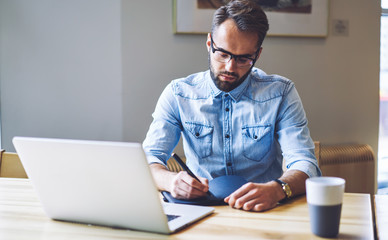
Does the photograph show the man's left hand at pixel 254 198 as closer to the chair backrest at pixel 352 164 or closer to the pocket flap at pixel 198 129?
the pocket flap at pixel 198 129

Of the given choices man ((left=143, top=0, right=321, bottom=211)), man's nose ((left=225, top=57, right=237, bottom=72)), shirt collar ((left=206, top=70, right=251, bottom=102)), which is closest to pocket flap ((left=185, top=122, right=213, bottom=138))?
man ((left=143, top=0, right=321, bottom=211))

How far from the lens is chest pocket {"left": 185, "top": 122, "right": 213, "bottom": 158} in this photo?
1564 millimetres

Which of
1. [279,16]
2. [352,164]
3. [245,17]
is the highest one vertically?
[279,16]

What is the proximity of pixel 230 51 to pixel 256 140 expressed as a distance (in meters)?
0.35

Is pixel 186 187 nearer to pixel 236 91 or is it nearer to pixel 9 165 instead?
pixel 236 91

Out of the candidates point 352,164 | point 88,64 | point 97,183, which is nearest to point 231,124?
point 97,183

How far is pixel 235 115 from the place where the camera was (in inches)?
61.5

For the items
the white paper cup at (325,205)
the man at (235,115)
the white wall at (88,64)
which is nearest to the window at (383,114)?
the white wall at (88,64)

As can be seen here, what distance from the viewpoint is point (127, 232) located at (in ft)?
2.93

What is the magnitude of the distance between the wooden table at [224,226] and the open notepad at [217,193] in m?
0.04

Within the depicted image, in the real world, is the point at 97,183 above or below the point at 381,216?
above

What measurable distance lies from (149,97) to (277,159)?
107cm

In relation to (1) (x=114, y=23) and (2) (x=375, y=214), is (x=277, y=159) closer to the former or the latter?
(2) (x=375, y=214)

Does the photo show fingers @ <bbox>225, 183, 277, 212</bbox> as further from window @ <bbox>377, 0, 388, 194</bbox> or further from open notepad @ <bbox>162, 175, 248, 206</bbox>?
window @ <bbox>377, 0, 388, 194</bbox>
